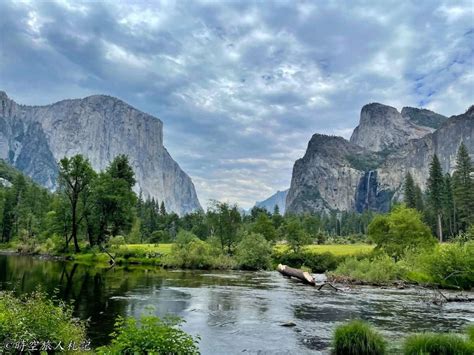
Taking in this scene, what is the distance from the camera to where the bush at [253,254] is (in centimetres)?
6562

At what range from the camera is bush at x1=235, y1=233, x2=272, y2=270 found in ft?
215

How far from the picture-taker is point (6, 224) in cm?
10906

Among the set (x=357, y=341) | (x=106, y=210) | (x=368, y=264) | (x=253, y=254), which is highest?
(x=106, y=210)

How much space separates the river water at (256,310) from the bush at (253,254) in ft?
83.6

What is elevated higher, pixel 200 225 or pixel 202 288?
pixel 200 225

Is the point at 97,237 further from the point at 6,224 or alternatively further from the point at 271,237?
the point at 6,224

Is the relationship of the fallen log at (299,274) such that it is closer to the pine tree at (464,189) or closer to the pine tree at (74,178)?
the pine tree at (74,178)

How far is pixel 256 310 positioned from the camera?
85.5 ft

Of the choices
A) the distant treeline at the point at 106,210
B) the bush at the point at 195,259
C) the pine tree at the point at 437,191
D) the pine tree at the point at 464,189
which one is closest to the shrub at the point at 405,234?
the distant treeline at the point at 106,210

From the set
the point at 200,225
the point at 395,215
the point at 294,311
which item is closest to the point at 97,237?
the point at 200,225

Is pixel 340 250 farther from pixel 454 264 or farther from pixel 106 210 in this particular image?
pixel 106 210

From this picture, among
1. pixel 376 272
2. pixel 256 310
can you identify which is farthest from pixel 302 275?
pixel 256 310

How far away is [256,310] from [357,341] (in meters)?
11.8

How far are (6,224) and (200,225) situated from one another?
50830 millimetres
